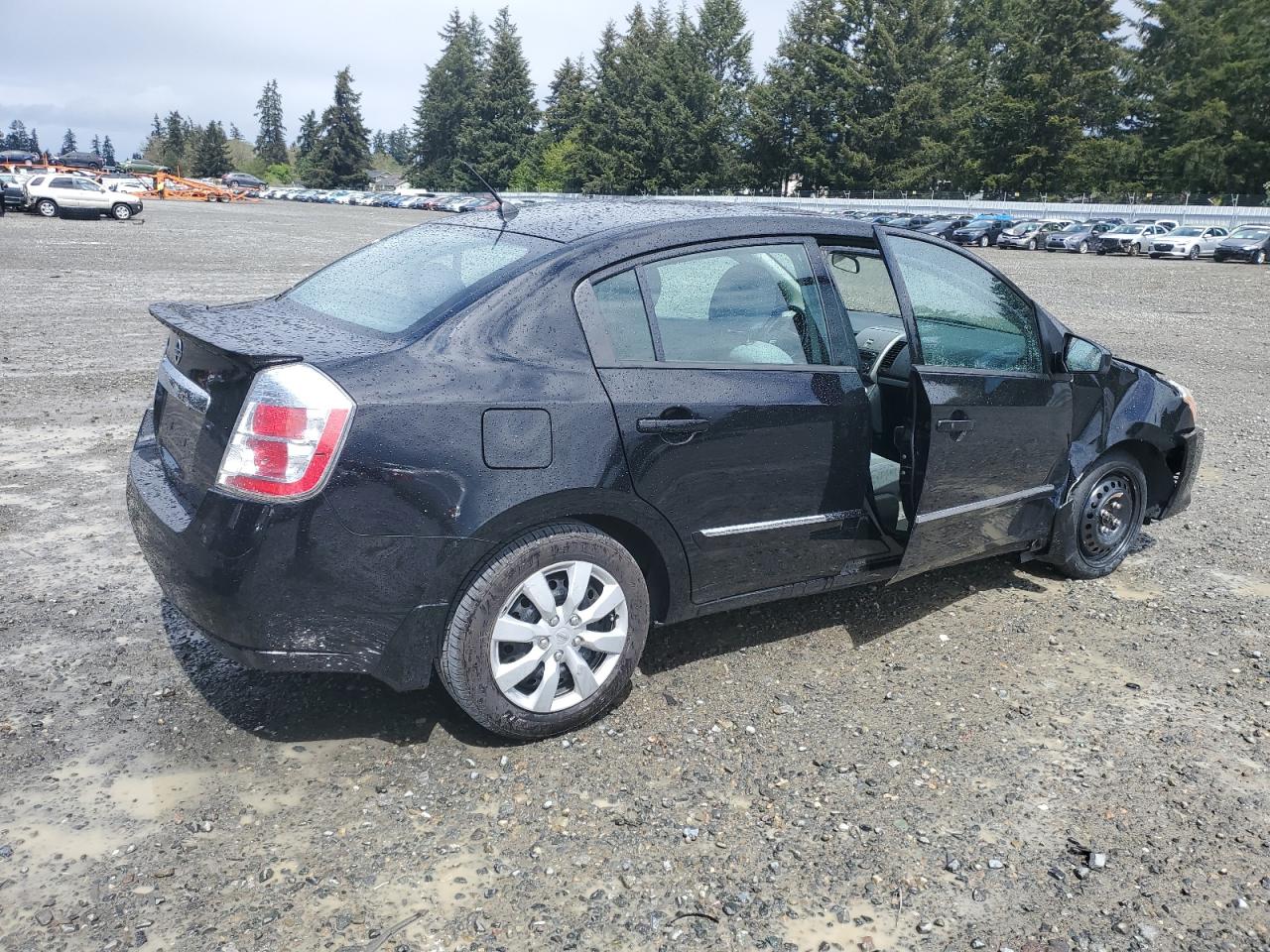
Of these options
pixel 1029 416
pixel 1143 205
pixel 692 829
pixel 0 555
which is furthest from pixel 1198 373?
pixel 1143 205

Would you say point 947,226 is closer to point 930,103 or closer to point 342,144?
point 930,103

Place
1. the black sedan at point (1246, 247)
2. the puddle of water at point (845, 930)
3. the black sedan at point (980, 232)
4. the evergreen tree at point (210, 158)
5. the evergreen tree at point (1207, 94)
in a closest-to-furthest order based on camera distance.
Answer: the puddle of water at point (845, 930) < the black sedan at point (1246, 247) < the black sedan at point (980, 232) < the evergreen tree at point (1207, 94) < the evergreen tree at point (210, 158)

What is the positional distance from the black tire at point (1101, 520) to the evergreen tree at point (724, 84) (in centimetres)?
8696

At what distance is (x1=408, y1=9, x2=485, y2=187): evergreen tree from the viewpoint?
118 m

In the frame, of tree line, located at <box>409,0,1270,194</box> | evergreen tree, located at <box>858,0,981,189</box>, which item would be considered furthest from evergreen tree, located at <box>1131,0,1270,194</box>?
evergreen tree, located at <box>858,0,981,189</box>

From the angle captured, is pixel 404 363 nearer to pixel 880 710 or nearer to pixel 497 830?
pixel 497 830

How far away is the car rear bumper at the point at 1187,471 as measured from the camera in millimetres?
5387

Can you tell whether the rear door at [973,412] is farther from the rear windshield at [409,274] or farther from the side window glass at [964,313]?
the rear windshield at [409,274]

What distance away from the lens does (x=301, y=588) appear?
10.2 feet

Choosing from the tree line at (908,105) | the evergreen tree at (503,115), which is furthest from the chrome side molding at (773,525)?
the evergreen tree at (503,115)

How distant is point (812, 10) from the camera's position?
3319 inches

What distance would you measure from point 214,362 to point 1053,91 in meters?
79.9

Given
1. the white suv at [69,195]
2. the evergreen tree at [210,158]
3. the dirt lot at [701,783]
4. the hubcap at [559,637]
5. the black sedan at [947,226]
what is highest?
the evergreen tree at [210,158]

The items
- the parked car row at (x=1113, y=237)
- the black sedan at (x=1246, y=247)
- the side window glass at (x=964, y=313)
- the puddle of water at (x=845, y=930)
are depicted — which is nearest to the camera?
the puddle of water at (x=845, y=930)
